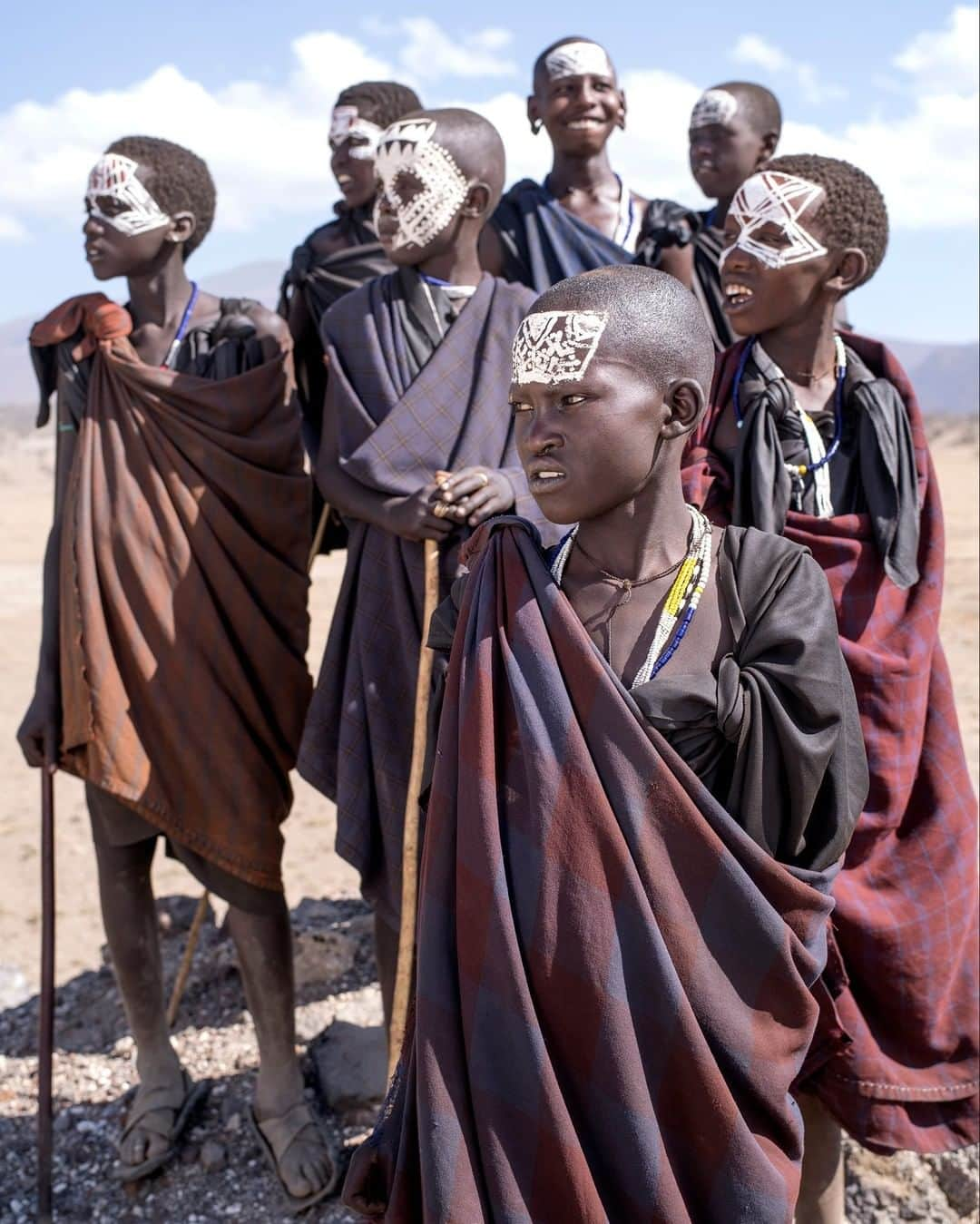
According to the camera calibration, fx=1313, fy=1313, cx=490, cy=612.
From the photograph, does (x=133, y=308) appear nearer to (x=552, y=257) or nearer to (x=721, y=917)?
(x=552, y=257)

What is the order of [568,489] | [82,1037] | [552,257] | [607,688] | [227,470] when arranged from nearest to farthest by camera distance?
[607,688]
[568,489]
[227,470]
[552,257]
[82,1037]

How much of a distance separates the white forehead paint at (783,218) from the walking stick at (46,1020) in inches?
85.1

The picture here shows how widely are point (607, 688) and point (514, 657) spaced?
14 cm

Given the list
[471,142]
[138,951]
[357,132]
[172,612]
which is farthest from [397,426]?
[357,132]

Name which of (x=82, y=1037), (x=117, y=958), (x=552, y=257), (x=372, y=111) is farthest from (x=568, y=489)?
(x=82, y=1037)

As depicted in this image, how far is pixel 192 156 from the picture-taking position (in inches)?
140

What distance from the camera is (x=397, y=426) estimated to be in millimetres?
2977

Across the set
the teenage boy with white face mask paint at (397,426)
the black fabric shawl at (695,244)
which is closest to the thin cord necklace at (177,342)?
the teenage boy with white face mask paint at (397,426)

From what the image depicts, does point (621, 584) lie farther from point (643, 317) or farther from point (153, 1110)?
point (153, 1110)

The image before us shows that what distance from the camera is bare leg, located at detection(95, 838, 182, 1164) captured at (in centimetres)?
348

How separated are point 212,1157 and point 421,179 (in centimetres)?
254

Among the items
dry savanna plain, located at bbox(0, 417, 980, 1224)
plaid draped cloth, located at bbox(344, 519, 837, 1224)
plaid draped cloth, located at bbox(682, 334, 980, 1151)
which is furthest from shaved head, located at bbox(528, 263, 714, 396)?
dry savanna plain, located at bbox(0, 417, 980, 1224)

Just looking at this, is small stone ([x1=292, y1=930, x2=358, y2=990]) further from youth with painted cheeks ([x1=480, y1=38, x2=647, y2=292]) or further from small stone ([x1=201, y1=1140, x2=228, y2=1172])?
youth with painted cheeks ([x1=480, y1=38, x2=647, y2=292])

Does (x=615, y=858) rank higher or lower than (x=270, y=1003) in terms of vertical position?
higher
